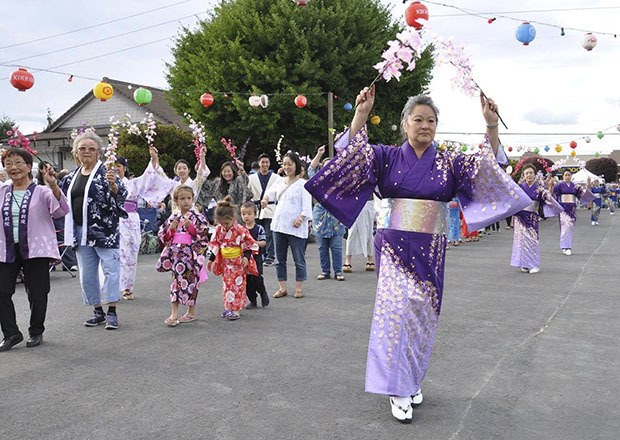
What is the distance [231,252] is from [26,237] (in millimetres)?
1941

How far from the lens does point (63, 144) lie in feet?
95.3

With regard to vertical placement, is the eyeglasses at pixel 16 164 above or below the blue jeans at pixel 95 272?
above

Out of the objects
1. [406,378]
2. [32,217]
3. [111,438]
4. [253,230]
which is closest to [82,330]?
[32,217]

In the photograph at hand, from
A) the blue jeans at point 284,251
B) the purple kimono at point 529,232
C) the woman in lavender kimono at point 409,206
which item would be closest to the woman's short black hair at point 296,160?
the blue jeans at point 284,251

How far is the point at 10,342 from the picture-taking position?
496 cm

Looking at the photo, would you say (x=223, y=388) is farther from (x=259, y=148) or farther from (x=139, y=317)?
(x=259, y=148)

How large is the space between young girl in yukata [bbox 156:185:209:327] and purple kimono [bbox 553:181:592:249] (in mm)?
8759

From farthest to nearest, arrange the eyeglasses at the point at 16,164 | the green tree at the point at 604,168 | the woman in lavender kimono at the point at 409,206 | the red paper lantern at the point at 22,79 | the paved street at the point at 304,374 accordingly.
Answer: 1. the green tree at the point at 604,168
2. the red paper lantern at the point at 22,79
3. the eyeglasses at the point at 16,164
4. the woman in lavender kimono at the point at 409,206
5. the paved street at the point at 304,374

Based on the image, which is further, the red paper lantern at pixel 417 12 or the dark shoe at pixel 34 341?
the red paper lantern at pixel 417 12

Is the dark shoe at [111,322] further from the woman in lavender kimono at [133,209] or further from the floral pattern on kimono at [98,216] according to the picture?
the woman in lavender kimono at [133,209]

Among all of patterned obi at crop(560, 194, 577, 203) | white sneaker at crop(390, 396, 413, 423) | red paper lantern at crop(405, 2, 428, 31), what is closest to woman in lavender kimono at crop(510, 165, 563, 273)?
patterned obi at crop(560, 194, 577, 203)

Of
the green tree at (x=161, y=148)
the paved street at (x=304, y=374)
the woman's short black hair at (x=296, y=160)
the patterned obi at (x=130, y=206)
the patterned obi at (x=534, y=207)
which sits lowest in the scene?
the paved street at (x=304, y=374)

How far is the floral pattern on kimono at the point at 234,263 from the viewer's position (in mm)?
6047

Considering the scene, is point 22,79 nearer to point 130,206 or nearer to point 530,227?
point 130,206
